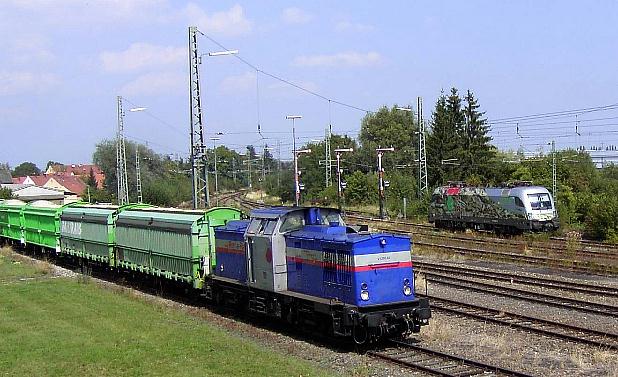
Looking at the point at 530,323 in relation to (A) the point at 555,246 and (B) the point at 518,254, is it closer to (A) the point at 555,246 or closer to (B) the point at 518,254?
(B) the point at 518,254

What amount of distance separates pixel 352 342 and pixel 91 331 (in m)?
5.94

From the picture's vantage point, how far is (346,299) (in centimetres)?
1459

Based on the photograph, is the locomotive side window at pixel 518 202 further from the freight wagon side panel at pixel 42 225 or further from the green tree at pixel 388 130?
the green tree at pixel 388 130

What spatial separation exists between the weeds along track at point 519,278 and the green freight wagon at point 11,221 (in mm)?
24273

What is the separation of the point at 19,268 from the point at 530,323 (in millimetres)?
23821

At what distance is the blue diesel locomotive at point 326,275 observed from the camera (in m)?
14.3

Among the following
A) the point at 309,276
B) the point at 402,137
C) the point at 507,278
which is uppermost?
the point at 402,137

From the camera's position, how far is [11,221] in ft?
142

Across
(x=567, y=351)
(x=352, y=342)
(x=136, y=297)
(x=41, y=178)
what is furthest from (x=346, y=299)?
(x=41, y=178)

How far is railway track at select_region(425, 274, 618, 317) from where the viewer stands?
18312 mm

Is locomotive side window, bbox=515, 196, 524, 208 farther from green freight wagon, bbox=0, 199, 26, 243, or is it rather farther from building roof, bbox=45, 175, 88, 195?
building roof, bbox=45, 175, 88, 195

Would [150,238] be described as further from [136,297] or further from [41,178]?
[41,178]

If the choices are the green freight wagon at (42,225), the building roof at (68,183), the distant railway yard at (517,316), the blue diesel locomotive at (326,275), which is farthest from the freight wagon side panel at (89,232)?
the building roof at (68,183)

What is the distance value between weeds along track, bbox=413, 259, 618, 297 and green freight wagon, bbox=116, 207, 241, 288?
9.17 metres
